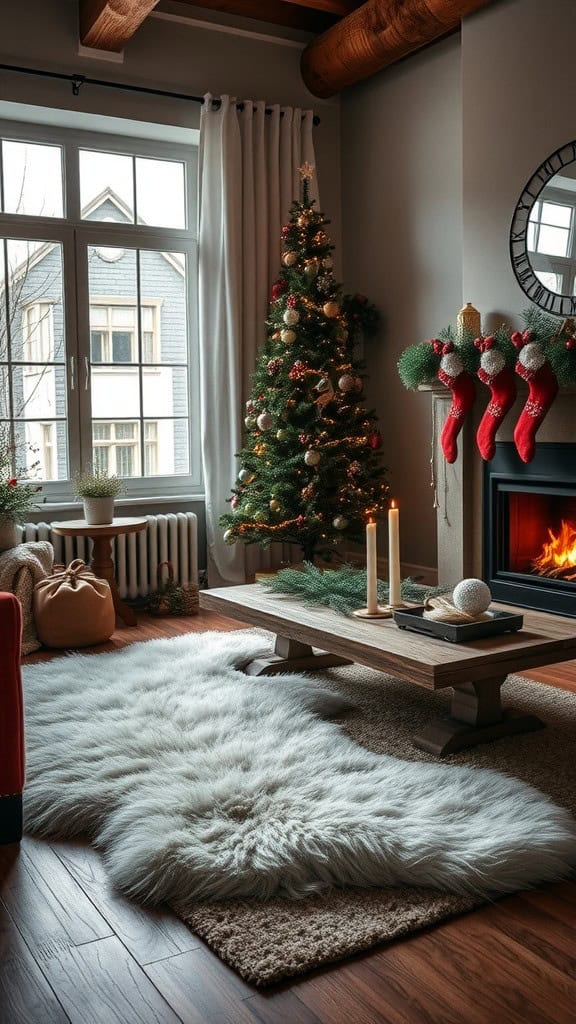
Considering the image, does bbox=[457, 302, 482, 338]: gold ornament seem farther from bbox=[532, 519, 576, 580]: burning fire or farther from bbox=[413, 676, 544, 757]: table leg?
bbox=[413, 676, 544, 757]: table leg

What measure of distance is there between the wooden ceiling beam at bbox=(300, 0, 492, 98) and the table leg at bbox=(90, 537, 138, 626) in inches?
119

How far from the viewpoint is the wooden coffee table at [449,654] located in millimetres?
2416

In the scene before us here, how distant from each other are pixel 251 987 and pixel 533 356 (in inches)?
115

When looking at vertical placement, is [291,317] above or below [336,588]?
above

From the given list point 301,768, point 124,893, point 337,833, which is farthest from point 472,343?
point 124,893

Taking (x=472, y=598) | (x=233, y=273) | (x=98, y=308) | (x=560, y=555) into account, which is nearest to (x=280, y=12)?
(x=233, y=273)

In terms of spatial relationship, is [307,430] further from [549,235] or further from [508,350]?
[549,235]

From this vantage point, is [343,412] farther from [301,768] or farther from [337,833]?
[337,833]

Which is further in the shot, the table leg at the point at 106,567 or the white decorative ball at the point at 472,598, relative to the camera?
the table leg at the point at 106,567

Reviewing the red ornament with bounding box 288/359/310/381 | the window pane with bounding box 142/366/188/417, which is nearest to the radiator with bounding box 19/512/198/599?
the window pane with bounding box 142/366/188/417

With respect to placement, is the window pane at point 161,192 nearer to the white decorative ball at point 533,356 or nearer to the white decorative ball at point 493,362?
the white decorative ball at point 493,362

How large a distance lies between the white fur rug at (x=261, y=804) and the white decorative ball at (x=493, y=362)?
5.77ft

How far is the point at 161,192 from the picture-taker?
212 inches

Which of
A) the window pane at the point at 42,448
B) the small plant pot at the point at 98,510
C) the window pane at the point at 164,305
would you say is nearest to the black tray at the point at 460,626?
the small plant pot at the point at 98,510
